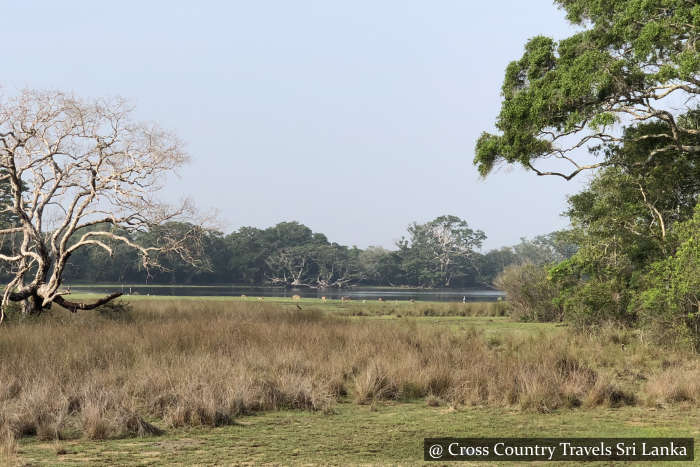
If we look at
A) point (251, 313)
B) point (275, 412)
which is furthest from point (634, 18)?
point (251, 313)

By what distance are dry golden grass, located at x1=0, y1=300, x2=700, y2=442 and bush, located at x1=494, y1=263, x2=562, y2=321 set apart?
14.4 metres

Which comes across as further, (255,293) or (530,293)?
(255,293)

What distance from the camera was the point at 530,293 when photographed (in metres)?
34.0

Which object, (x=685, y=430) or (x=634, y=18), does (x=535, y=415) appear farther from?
(x=634, y=18)

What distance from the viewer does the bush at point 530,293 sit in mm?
32906

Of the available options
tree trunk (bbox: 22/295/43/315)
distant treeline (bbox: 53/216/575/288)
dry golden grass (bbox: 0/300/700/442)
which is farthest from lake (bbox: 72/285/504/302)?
dry golden grass (bbox: 0/300/700/442)

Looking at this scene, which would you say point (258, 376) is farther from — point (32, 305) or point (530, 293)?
point (530, 293)

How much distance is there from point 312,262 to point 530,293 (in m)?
96.4

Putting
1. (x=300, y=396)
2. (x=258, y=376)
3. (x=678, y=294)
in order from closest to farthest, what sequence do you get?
(x=300, y=396)
(x=258, y=376)
(x=678, y=294)

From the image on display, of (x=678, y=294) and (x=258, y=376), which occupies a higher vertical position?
(x=678, y=294)

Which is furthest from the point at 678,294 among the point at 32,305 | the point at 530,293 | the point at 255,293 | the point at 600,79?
the point at 255,293

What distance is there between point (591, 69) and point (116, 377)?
14560 mm

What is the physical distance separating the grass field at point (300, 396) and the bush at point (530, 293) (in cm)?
1540

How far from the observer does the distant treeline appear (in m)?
113
